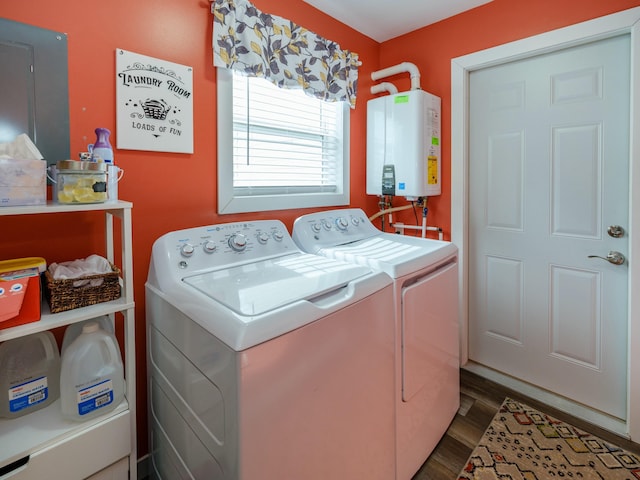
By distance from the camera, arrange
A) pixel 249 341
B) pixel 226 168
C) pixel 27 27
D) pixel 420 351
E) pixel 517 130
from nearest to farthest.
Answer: pixel 249 341 < pixel 27 27 < pixel 420 351 < pixel 226 168 < pixel 517 130

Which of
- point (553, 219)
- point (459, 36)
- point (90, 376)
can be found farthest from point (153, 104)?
point (553, 219)

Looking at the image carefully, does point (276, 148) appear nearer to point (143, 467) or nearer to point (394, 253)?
point (394, 253)

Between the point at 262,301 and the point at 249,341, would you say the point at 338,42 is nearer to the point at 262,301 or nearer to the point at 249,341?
the point at 262,301

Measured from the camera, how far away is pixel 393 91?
2.48 m

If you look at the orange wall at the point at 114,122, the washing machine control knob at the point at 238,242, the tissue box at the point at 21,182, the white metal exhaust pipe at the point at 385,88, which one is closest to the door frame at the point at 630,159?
the white metal exhaust pipe at the point at 385,88

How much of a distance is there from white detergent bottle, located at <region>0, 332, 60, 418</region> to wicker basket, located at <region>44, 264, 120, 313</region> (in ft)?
0.65

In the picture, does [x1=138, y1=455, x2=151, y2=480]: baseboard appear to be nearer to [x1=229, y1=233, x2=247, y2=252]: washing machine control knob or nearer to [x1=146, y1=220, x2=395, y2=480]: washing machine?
[x1=146, y1=220, x2=395, y2=480]: washing machine

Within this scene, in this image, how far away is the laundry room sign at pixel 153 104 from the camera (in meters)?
1.44

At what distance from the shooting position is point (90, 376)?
1128 mm

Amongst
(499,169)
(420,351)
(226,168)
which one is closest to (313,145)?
(226,168)

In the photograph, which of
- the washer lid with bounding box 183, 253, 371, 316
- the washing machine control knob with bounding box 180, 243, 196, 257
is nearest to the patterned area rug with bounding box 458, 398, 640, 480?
the washer lid with bounding box 183, 253, 371, 316

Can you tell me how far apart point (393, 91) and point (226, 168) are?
1.40 meters

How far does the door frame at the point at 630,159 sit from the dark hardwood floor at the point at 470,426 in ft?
0.24

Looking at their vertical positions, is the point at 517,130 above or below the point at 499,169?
above
